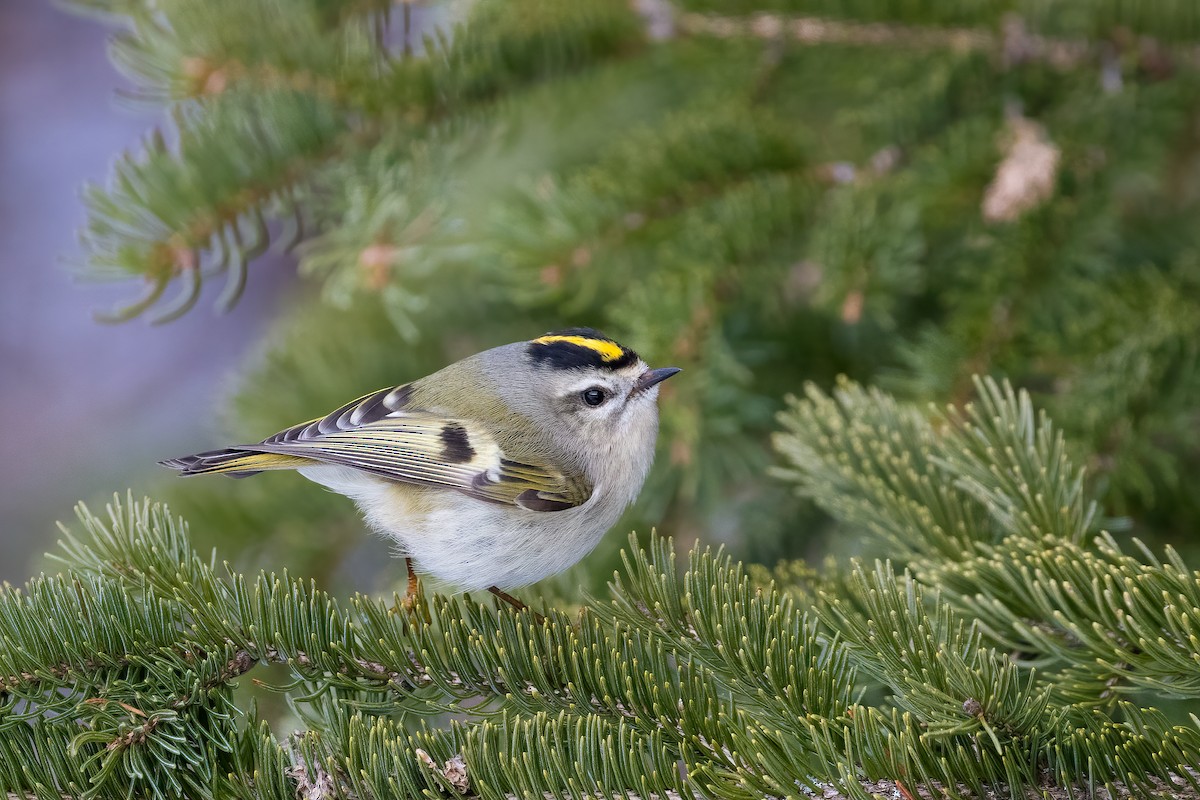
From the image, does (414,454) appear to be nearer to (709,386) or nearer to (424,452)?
(424,452)

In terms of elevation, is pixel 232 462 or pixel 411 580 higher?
pixel 232 462

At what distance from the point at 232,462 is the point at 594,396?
60cm

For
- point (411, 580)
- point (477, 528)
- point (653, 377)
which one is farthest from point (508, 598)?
point (653, 377)

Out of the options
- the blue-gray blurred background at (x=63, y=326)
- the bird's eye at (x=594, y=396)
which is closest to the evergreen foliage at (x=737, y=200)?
the bird's eye at (x=594, y=396)

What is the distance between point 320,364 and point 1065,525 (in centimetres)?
146

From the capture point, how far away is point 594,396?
1770 millimetres

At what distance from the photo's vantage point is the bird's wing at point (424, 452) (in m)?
1.58

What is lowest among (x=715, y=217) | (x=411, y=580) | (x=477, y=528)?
(x=411, y=580)

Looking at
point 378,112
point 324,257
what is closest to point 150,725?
point 324,257

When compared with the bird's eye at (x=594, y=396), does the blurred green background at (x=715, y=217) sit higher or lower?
higher

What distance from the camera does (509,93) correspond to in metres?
1.80

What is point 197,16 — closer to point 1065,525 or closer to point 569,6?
point 569,6

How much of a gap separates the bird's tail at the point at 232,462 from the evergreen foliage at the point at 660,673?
223 millimetres

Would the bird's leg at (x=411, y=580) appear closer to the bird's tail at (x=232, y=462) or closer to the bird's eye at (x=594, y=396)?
the bird's tail at (x=232, y=462)
